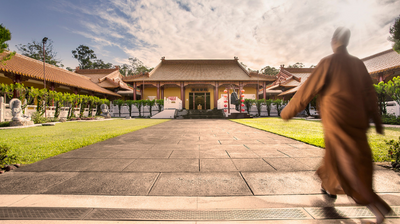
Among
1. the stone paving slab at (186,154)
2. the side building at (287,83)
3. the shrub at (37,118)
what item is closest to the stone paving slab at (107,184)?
the stone paving slab at (186,154)

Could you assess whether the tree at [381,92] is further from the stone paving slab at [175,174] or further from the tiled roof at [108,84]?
the tiled roof at [108,84]

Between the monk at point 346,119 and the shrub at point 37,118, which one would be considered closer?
the monk at point 346,119

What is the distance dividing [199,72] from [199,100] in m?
4.09

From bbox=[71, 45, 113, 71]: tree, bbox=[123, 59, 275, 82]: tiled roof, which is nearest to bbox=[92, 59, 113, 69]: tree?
bbox=[71, 45, 113, 71]: tree

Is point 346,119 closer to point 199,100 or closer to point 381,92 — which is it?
point 381,92

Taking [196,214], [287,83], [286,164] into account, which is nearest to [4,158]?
[196,214]

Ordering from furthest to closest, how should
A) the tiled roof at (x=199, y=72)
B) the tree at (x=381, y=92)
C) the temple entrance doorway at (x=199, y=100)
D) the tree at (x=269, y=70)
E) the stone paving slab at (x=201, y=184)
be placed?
the tree at (x=269, y=70) < the temple entrance doorway at (x=199, y=100) < the tiled roof at (x=199, y=72) < the tree at (x=381, y=92) < the stone paving slab at (x=201, y=184)

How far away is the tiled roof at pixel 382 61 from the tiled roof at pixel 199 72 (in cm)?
937

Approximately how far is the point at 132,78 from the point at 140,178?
23.3 meters

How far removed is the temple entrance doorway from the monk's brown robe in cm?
2359

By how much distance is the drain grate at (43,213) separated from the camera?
4.70ft

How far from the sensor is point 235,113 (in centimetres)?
1712

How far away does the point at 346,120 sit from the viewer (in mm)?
1510

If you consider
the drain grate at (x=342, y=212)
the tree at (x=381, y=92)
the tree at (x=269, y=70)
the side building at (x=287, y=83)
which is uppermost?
the tree at (x=269, y=70)
